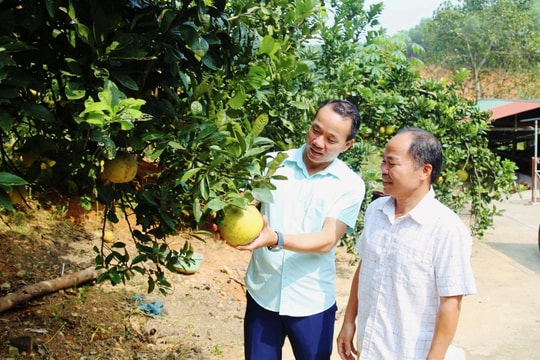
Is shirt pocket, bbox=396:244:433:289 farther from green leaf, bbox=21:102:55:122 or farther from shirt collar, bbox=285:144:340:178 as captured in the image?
green leaf, bbox=21:102:55:122

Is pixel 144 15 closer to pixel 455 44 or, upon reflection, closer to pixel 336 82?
pixel 336 82

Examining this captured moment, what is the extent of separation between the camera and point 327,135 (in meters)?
1.96

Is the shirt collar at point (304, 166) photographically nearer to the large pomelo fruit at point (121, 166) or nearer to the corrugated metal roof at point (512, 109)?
the large pomelo fruit at point (121, 166)

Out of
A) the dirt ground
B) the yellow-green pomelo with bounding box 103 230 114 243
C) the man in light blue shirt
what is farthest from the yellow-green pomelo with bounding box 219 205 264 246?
the yellow-green pomelo with bounding box 103 230 114 243

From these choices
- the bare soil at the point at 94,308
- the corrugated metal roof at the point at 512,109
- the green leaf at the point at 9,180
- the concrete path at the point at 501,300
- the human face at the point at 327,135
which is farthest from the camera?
the corrugated metal roof at the point at 512,109

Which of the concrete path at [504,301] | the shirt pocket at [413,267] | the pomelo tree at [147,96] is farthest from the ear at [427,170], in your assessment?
the concrete path at [504,301]

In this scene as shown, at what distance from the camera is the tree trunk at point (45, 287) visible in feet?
11.7

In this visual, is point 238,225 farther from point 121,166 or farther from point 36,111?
point 36,111

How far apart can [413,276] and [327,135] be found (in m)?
0.58

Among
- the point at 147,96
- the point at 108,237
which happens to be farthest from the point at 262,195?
the point at 108,237

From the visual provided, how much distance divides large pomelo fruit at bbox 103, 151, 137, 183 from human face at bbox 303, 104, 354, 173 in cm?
64

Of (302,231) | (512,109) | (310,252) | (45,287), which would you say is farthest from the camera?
(512,109)

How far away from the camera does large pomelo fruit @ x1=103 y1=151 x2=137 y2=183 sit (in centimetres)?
171

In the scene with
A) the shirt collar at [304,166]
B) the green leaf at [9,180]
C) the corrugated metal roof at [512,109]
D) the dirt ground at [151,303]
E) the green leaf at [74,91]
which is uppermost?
the green leaf at [74,91]
